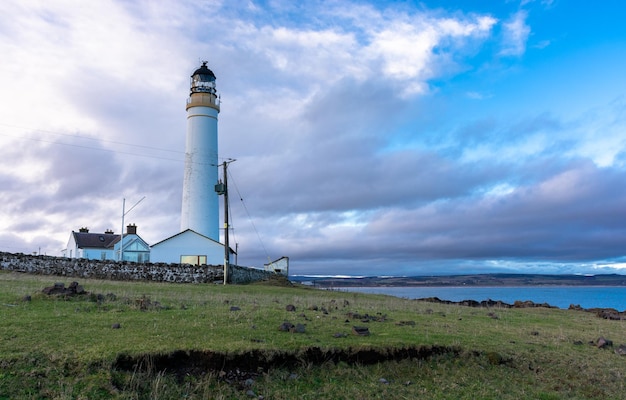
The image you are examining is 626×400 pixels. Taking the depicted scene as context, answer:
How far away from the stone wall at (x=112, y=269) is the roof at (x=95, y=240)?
88.1 ft

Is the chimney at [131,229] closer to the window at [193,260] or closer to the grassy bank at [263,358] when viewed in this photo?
the window at [193,260]

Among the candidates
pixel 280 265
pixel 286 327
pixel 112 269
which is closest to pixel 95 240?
pixel 280 265

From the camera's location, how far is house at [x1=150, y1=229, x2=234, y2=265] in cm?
4209

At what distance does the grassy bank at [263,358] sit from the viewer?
31.3 feet

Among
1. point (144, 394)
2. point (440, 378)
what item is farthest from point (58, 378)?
point (440, 378)

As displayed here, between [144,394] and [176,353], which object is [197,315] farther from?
[144,394]

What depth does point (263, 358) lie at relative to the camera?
10891mm

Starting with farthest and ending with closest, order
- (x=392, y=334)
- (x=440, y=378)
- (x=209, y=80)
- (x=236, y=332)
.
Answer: (x=209, y=80) → (x=392, y=334) → (x=236, y=332) → (x=440, y=378)

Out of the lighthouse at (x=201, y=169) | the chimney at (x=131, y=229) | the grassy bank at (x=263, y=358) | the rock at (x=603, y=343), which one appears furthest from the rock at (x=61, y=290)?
the chimney at (x=131, y=229)

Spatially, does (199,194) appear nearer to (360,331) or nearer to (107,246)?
(107,246)

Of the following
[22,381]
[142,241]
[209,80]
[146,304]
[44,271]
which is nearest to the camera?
[22,381]

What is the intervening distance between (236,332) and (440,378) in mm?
4704

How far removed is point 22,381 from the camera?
29.4 feet

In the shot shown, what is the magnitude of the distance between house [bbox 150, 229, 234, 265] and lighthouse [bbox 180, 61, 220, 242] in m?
1.25
